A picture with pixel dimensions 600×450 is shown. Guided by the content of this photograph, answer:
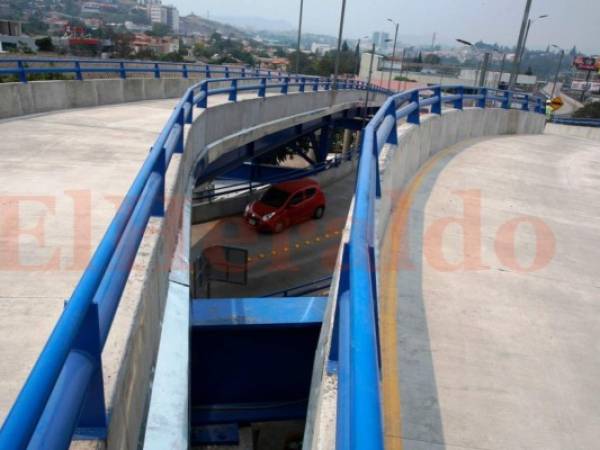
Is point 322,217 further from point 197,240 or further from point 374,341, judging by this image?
point 374,341

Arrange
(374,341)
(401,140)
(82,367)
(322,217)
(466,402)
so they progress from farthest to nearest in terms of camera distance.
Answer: (322,217) → (401,140) → (466,402) → (82,367) → (374,341)

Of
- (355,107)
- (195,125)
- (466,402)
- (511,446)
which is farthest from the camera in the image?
(355,107)

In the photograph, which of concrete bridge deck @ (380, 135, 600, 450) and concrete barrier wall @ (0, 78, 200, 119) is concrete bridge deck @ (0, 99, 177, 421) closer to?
concrete barrier wall @ (0, 78, 200, 119)

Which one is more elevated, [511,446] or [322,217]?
[511,446]

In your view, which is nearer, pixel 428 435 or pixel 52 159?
pixel 428 435

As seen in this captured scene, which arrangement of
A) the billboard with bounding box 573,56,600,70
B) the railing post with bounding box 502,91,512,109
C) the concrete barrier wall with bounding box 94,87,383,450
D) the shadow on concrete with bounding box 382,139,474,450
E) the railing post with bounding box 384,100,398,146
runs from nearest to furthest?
1. the concrete barrier wall with bounding box 94,87,383,450
2. the shadow on concrete with bounding box 382,139,474,450
3. the railing post with bounding box 384,100,398,146
4. the railing post with bounding box 502,91,512,109
5. the billboard with bounding box 573,56,600,70

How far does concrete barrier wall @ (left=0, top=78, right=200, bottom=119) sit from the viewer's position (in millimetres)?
12109

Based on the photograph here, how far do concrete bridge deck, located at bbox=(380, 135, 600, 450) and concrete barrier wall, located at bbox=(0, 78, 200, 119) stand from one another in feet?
30.8

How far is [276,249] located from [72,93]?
31.9 feet

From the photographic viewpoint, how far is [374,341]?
76.5 inches

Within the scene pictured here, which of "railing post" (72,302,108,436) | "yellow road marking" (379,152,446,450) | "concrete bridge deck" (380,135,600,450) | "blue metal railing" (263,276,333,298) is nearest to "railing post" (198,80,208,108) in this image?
"concrete bridge deck" (380,135,600,450)

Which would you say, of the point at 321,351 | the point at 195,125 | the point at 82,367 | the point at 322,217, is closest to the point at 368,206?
the point at 321,351

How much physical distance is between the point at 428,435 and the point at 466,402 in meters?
0.50

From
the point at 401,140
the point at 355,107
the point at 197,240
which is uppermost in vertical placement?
the point at 401,140
